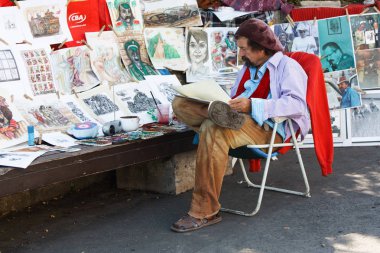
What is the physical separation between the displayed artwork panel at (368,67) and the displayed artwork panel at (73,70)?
2.44 meters

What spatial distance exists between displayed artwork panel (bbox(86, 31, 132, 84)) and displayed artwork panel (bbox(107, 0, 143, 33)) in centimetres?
11

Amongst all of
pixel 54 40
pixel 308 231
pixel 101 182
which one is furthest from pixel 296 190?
pixel 54 40

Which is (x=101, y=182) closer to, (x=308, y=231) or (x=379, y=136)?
(x=308, y=231)

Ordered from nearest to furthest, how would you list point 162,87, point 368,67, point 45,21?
1. point 45,21
2. point 162,87
3. point 368,67

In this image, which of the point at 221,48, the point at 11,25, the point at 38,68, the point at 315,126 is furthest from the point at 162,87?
the point at 315,126

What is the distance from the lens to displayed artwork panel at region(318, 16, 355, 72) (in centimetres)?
558

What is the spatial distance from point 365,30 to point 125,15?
7.17ft

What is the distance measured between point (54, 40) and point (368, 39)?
2.81m

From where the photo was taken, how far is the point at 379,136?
228 inches

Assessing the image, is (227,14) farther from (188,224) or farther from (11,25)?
(188,224)

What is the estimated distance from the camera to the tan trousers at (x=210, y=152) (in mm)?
3764

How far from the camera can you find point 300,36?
5.71 m

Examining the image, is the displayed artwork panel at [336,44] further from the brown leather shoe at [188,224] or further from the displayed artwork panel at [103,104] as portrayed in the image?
the brown leather shoe at [188,224]

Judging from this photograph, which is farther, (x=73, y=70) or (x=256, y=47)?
(x=73, y=70)
